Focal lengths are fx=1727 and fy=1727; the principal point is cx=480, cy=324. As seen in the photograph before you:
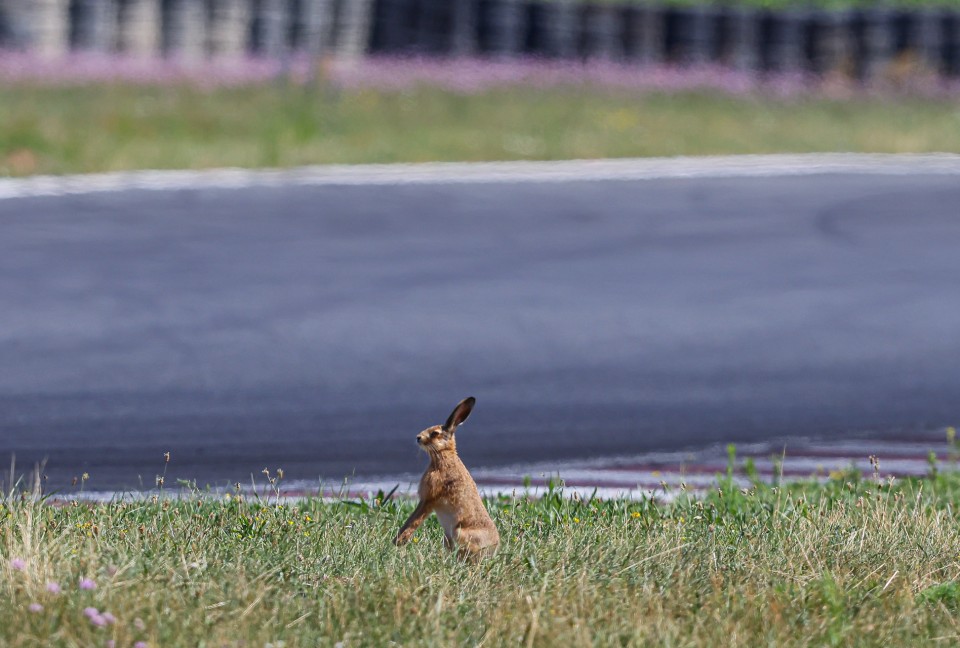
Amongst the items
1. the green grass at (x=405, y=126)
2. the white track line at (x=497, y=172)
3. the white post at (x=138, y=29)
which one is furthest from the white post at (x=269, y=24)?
the white track line at (x=497, y=172)

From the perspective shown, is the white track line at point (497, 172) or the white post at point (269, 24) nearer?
the white track line at point (497, 172)

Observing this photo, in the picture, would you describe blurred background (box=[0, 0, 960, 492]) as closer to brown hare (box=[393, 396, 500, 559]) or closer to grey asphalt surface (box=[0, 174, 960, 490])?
grey asphalt surface (box=[0, 174, 960, 490])

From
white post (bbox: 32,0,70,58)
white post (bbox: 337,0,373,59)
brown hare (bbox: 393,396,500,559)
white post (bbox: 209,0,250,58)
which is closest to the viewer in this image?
brown hare (bbox: 393,396,500,559)

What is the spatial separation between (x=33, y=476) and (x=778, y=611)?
348 centimetres

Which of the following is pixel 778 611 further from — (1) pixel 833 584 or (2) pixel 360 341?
(2) pixel 360 341

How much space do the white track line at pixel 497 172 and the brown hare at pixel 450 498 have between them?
866 cm

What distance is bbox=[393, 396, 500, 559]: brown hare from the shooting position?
17.7 feet

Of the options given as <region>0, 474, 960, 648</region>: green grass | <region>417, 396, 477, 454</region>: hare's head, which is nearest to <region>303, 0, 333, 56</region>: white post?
<region>0, 474, 960, 648</region>: green grass

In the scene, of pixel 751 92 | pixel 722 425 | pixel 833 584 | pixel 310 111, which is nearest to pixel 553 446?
pixel 722 425

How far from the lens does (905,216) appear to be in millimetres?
13445

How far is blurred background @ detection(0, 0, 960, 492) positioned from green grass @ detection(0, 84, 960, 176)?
2.5 inches

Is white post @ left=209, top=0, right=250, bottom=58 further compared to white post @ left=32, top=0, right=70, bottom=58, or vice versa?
white post @ left=209, top=0, right=250, bottom=58

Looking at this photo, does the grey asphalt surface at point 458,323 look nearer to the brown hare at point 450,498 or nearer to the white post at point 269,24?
the brown hare at point 450,498

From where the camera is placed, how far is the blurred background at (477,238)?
330 inches
